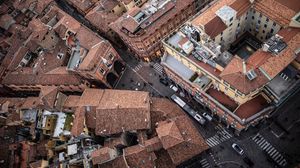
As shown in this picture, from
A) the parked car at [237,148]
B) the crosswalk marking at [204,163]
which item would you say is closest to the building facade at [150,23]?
the crosswalk marking at [204,163]

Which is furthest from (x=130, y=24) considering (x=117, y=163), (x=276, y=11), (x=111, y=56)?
(x=276, y=11)

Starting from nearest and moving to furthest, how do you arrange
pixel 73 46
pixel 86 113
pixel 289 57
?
pixel 289 57
pixel 86 113
pixel 73 46

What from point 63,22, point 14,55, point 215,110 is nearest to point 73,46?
point 63,22

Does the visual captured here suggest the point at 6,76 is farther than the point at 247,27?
Yes

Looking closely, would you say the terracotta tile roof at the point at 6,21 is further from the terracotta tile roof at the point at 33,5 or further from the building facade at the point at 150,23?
the building facade at the point at 150,23

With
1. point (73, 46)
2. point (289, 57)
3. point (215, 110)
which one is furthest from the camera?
point (73, 46)

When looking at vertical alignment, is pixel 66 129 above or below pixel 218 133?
below

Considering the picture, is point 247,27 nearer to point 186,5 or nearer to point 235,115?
point 186,5
